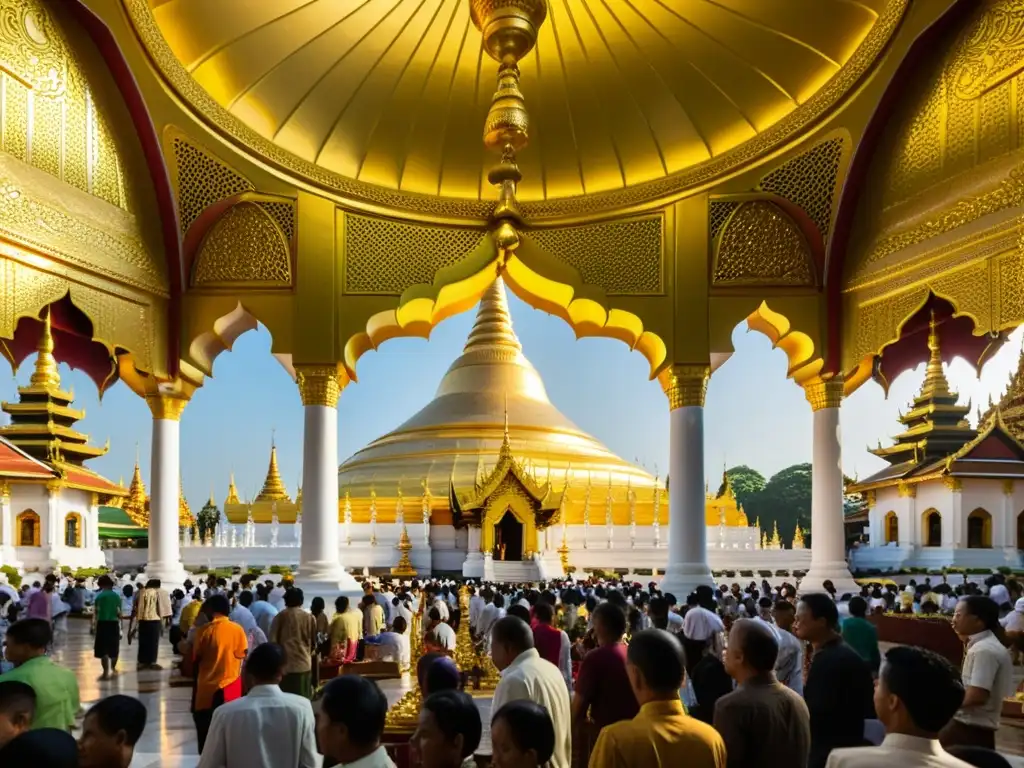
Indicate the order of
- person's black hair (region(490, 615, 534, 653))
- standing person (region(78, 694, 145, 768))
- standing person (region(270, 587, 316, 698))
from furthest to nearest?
standing person (region(270, 587, 316, 698)), person's black hair (region(490, 615, 534, 653)), standing person (region(78, 694, 145, 768))

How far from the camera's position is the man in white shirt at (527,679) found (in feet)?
10.7

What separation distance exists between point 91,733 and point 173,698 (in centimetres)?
603

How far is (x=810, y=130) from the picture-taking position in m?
9.83

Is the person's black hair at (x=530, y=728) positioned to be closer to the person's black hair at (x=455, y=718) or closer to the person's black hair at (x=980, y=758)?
the person's black hair at (x=455, y=718)

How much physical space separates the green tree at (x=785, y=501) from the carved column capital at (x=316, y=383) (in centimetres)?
5193

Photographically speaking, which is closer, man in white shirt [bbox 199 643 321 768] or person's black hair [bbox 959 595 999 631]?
man in white shirt [bbox 199 643 321 768]

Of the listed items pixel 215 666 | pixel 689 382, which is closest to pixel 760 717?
pixel 215 666

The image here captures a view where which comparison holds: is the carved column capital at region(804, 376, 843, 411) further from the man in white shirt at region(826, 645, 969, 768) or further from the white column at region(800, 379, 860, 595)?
the man in white shirt at region(826, 645, 969, 768)

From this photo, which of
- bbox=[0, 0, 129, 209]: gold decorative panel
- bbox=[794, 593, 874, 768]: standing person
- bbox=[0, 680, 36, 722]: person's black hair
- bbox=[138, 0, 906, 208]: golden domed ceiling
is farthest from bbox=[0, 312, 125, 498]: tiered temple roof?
bbox=[794, 593, 874, 768]: standing person

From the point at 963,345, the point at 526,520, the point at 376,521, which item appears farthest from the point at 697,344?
the point at 376,521

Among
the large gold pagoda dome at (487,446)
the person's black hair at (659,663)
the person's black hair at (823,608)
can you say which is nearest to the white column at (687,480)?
the person's black hair at (823,608)

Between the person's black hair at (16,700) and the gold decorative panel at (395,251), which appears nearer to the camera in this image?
the person's black hair at (16,700)

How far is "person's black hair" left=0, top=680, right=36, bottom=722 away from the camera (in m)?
2.84

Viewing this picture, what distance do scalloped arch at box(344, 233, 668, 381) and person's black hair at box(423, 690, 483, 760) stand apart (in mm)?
8240
